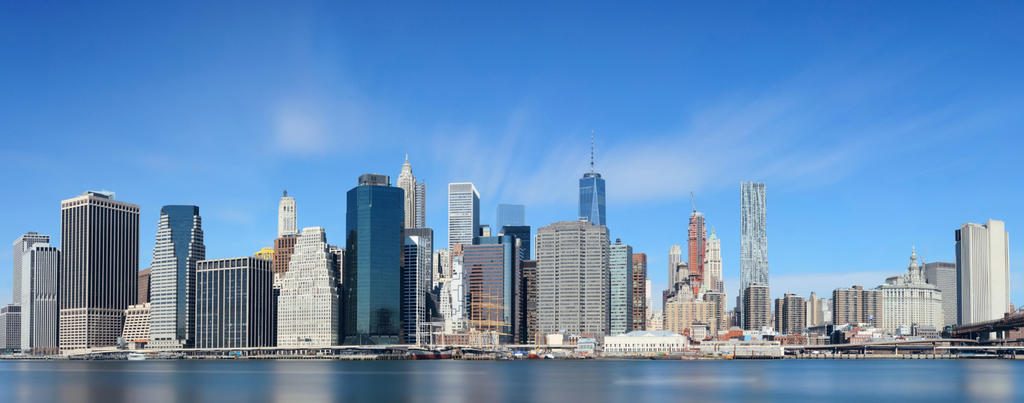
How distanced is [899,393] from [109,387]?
96.2 metres

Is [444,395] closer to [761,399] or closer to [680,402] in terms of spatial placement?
[680,402]

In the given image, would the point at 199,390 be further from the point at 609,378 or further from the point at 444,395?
the point at 609,378

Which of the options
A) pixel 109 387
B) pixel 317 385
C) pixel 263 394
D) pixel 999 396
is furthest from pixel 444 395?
pixel 999 396

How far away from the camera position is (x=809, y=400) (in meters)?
110

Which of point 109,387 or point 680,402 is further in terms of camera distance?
point 109,387

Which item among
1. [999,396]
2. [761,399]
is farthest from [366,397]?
[999,396]

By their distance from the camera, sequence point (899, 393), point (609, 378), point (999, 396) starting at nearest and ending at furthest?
point (999, 396) → point (899, 393) → point (609, 378)

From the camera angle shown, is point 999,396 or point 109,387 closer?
point 999,396

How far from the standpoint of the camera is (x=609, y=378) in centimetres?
15725

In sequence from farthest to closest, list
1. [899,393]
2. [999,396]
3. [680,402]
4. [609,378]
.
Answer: [609,378]
[899,393]
[999,396]
[680,402]

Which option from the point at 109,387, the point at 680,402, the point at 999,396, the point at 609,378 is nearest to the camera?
the point at 680,402

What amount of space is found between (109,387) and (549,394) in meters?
58.2

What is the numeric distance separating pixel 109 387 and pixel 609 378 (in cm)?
6918

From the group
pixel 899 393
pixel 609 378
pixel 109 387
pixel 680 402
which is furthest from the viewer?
pixel 609 378
